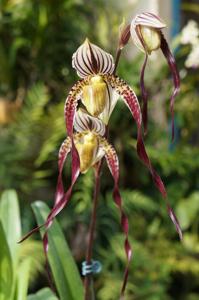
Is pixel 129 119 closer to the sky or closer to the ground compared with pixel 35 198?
closer to the sky

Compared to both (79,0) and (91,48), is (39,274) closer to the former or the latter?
(79,0)

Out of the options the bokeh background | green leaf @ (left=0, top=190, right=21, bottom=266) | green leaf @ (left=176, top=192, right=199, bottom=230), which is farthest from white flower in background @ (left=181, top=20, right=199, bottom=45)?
green leaf @ (left=0, top=190, right=21, bottom=266)

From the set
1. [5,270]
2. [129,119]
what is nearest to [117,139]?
[129,119]

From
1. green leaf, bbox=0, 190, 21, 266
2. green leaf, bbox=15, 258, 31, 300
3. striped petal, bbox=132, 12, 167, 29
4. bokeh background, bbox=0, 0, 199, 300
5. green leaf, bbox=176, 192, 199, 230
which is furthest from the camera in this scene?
green leaf, bbox=176, 192, 199, 230

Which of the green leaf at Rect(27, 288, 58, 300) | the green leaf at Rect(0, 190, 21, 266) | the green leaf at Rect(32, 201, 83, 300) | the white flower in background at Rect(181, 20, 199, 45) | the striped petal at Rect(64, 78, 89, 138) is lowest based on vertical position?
the green leaf at Rect(27, 288, 58, 300)

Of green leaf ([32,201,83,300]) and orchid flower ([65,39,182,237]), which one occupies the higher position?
orchid flower ([65,39,182,237])

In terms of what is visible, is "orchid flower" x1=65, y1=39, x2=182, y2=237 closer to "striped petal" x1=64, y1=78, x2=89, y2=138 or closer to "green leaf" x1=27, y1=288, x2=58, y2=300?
"striped petal" x1=64, y1=78, x2=89, y2=138
